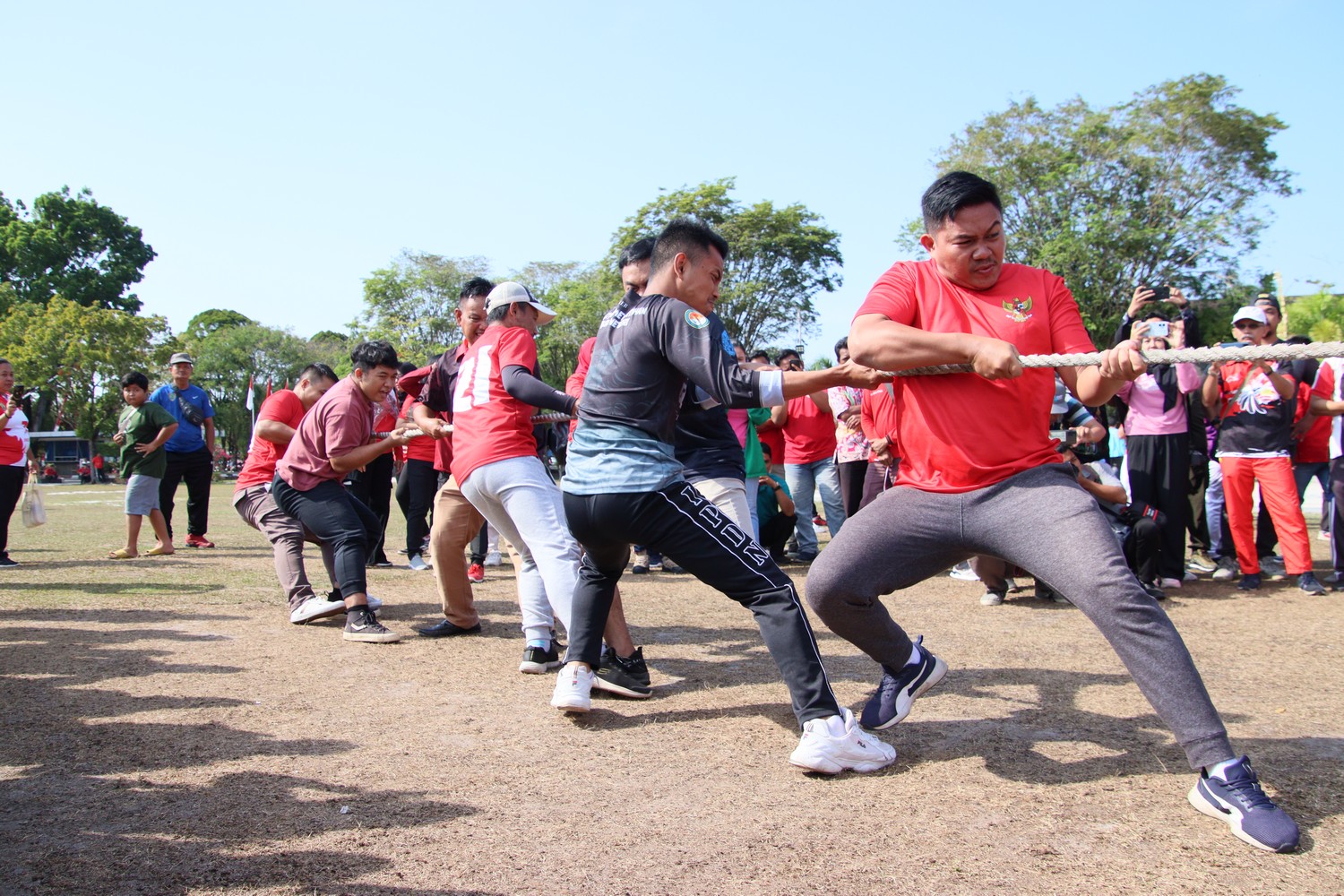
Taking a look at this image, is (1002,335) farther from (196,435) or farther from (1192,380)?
(196,435)

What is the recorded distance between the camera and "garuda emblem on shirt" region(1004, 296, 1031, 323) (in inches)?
132

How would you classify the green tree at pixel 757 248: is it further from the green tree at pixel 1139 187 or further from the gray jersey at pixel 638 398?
the gray jersey at pixel 638 398

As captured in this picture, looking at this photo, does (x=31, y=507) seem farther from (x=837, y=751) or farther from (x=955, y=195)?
(x=955, y=195)

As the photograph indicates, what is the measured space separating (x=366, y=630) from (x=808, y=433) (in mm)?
5427

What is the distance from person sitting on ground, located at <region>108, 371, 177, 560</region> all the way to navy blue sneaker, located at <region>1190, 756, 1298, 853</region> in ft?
32.3

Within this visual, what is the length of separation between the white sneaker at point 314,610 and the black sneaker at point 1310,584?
675cm

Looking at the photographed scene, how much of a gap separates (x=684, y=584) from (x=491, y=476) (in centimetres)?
372

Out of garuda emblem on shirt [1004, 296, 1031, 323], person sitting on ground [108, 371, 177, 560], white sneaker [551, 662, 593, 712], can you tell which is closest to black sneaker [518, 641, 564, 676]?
white sneaker [551, 662, 593, 712]

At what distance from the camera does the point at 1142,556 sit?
7145mm

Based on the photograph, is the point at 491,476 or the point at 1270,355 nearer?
the point at 1270,355

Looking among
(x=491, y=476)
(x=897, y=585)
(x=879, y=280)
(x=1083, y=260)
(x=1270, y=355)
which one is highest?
(x=1083, y=260)

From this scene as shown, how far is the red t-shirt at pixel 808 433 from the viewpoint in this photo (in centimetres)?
980

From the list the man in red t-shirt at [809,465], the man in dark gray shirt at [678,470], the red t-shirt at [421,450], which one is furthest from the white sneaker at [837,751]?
the man in red t-shirt at [809,465]

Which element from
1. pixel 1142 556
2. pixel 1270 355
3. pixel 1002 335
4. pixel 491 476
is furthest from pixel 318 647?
pixel 1142 556
